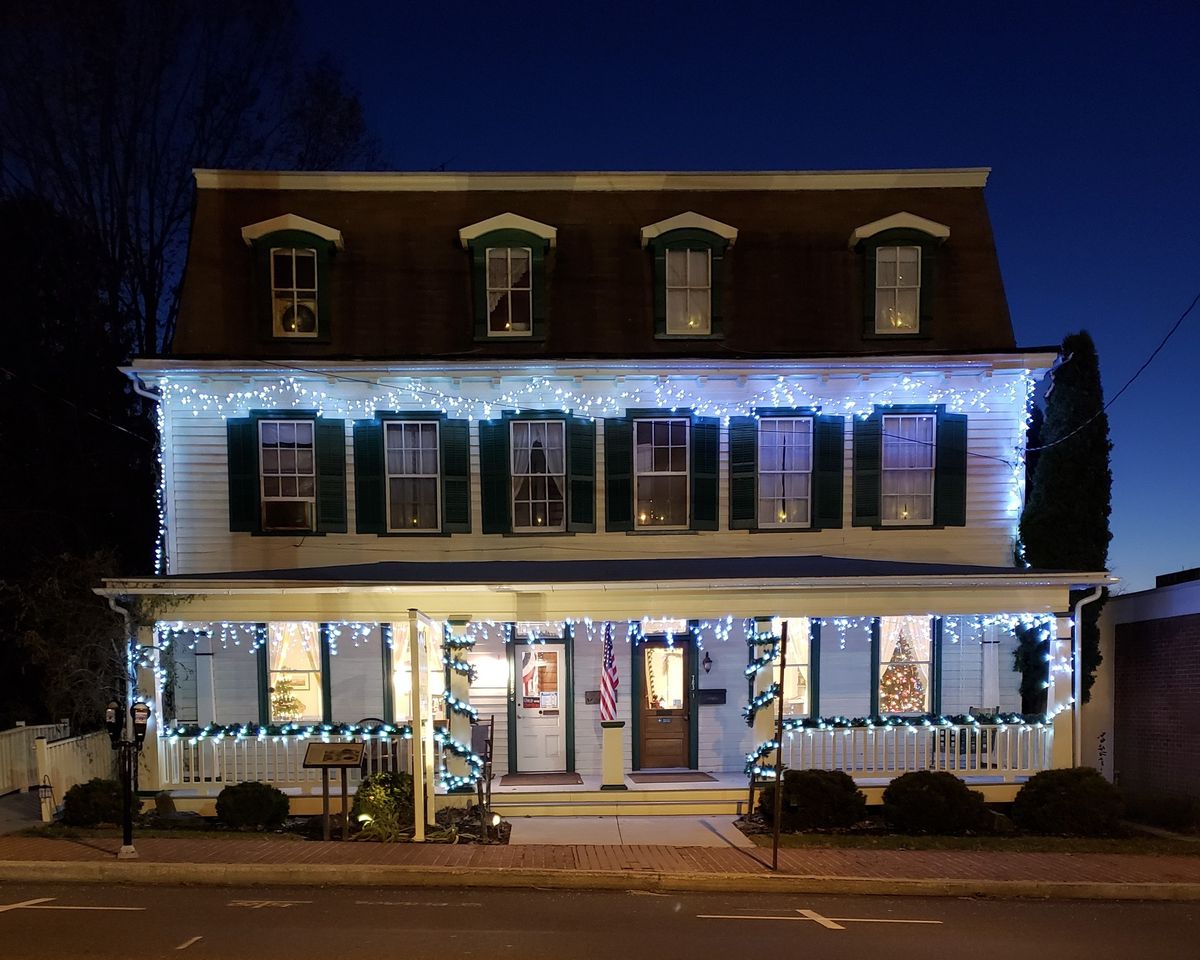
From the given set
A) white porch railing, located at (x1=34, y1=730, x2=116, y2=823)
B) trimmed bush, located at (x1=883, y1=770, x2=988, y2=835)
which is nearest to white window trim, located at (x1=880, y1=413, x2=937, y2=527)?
trimmed bush, located at (x1=883, y1=770, x2=988, y2=835)

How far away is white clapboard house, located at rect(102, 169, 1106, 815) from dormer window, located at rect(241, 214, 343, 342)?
47 millimetres

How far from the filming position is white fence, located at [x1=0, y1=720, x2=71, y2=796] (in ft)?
42.6

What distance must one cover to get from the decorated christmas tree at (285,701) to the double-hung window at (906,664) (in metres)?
9.54

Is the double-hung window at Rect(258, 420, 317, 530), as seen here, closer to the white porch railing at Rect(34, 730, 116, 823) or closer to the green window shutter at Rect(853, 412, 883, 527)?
the white porch railing at Rect(34, 730, 116, 823)

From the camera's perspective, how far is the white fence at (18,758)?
42.6ft

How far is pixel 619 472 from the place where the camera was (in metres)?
13.6

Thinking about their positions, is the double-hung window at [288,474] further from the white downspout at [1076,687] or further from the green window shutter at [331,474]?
the white downspout at [1076,687]

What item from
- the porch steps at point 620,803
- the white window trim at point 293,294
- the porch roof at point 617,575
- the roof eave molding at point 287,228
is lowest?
the porch steps at point 620,803

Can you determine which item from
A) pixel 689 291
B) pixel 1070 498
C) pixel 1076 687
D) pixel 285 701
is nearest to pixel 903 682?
pixel 1076 687

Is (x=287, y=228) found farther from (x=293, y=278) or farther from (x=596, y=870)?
(x=596, y=870)

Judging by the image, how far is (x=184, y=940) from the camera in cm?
700

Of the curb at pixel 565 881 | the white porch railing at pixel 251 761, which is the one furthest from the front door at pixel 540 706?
the curb at pixel 565 881

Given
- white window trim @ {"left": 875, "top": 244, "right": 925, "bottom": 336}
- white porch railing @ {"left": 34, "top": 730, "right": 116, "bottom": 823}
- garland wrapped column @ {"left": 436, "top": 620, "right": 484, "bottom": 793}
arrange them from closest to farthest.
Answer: white porch railing @ {"left": 34, "top": 730, "right": 116, "bottom": 823} → garland wrapped column @ {"left": 436, "top": 620, "right": 484, "bottom": 793} → white window trim @ {"left": 875, "top": 244, "right": 925, "bottom": 336}

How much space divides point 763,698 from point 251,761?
7560 mm
